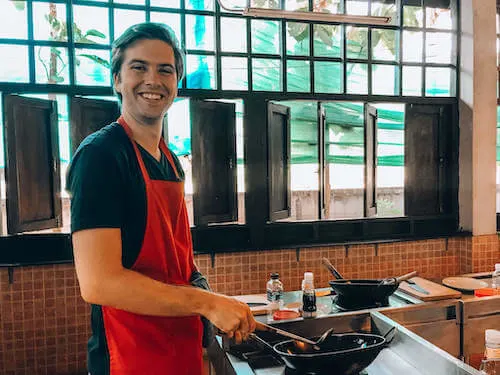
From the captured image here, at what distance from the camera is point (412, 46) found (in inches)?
164

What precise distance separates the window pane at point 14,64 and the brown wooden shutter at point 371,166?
2.95m

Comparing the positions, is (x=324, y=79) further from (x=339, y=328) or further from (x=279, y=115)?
(x=339, y=328)

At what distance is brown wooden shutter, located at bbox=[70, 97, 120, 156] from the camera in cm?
318

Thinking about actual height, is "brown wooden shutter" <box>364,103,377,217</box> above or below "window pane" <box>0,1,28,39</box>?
below

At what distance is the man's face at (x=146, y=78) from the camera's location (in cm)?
121

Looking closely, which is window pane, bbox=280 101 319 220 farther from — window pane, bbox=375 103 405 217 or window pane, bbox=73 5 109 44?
window pane, bbox=73 5 109 44

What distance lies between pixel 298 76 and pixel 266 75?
309 millimetres

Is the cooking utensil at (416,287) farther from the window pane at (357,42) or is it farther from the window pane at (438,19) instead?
the window pane at (438,19)

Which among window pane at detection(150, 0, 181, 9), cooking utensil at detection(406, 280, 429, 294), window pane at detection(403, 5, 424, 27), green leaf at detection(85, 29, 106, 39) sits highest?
window pane at detection(403, 5, 424, 27)

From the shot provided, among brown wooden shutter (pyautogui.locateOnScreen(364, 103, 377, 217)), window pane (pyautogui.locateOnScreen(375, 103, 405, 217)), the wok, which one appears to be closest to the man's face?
the wok

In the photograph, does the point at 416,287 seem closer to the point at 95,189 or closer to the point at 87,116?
the point at 95,189

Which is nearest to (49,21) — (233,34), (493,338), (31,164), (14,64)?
(14,64)

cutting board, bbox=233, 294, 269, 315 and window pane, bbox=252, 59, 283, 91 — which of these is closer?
cutting board, bbox=233, 294, 269, 315

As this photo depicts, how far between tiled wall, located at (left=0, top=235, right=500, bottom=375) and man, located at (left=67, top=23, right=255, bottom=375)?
2.29m
